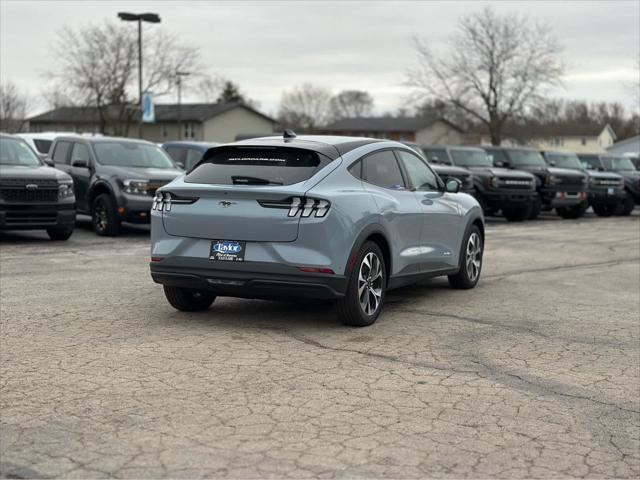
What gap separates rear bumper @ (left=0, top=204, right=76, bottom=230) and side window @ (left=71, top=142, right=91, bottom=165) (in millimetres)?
2723

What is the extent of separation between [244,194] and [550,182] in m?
19.6

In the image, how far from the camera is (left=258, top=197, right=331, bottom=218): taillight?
752 cm

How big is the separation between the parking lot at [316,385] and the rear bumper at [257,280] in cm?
33

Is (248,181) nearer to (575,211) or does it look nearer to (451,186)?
(451,186)

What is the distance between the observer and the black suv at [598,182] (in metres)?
28.5

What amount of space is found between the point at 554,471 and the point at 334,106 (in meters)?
153

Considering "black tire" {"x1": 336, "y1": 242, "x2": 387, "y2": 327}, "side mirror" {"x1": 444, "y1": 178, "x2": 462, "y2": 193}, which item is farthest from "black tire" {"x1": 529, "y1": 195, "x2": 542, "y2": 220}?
"black tire" {"x1": 336, "y1": 242, "x2": 387, "y2": 327}

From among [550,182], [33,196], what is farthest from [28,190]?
[550,182]

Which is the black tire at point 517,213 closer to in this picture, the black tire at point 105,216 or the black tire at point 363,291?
the black tire at point 105,216

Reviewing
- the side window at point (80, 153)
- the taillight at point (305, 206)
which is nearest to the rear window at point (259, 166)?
the taillight at point (305, 206)

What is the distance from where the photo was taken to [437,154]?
2547 centimetres

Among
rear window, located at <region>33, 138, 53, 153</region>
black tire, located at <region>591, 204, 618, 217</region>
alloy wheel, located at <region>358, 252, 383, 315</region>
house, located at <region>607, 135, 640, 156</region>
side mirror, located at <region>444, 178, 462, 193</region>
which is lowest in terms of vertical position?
black tire, located at <region>591, 204, 618, 217</region>

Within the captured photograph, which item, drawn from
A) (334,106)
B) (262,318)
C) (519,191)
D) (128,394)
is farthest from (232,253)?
(334,106)

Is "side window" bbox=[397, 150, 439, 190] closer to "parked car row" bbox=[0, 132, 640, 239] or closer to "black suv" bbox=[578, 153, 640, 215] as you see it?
"parked car row" bbox=[0, 132, 640, 239]
